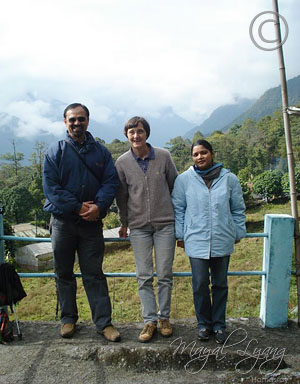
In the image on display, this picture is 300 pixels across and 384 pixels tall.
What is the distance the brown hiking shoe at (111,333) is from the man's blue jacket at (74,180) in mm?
906

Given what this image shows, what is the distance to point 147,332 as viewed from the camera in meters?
2.57

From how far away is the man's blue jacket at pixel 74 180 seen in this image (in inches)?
98.7

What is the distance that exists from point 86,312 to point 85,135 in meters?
12.0

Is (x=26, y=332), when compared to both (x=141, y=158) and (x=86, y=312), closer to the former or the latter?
(x=141, y=158)

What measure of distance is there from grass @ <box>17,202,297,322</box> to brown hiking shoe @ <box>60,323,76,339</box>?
7852 mm

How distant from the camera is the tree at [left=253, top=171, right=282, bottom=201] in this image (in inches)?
1231

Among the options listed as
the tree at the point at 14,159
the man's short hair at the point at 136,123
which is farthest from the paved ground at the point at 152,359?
the tree at the point at 14,159

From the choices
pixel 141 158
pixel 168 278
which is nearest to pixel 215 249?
pixel 168 278

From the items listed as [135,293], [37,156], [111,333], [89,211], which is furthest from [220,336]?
[37,156]

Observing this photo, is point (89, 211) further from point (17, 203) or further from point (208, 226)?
point (17, 203)

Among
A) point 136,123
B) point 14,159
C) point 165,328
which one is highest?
point 14,159

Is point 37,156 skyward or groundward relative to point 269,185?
skyward

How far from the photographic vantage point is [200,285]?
2.52m

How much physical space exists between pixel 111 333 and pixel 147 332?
28 centimetres
